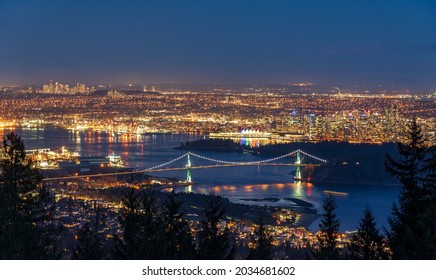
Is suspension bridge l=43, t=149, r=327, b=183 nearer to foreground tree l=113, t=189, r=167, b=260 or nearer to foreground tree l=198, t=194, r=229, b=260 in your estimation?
foreground tree l=198, t=194, r=229, b=260

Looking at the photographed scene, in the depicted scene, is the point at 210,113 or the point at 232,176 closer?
the point at 232,176

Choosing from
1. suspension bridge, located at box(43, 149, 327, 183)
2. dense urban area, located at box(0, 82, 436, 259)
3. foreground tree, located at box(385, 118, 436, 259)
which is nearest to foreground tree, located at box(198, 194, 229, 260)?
dense urban area, located at box(0, 82, 436, 259)

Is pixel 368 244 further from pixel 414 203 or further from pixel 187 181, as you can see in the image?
pixel 187 181

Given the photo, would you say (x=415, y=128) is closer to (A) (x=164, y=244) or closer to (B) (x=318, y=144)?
(A) (x=164, y=244)

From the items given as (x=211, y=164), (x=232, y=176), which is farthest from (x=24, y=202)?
(x=211, y=164)

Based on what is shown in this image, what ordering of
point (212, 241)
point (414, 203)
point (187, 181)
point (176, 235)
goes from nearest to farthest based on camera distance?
point (176, 235)
point (212, 241)
point (414, 203)
point (187, 181)
